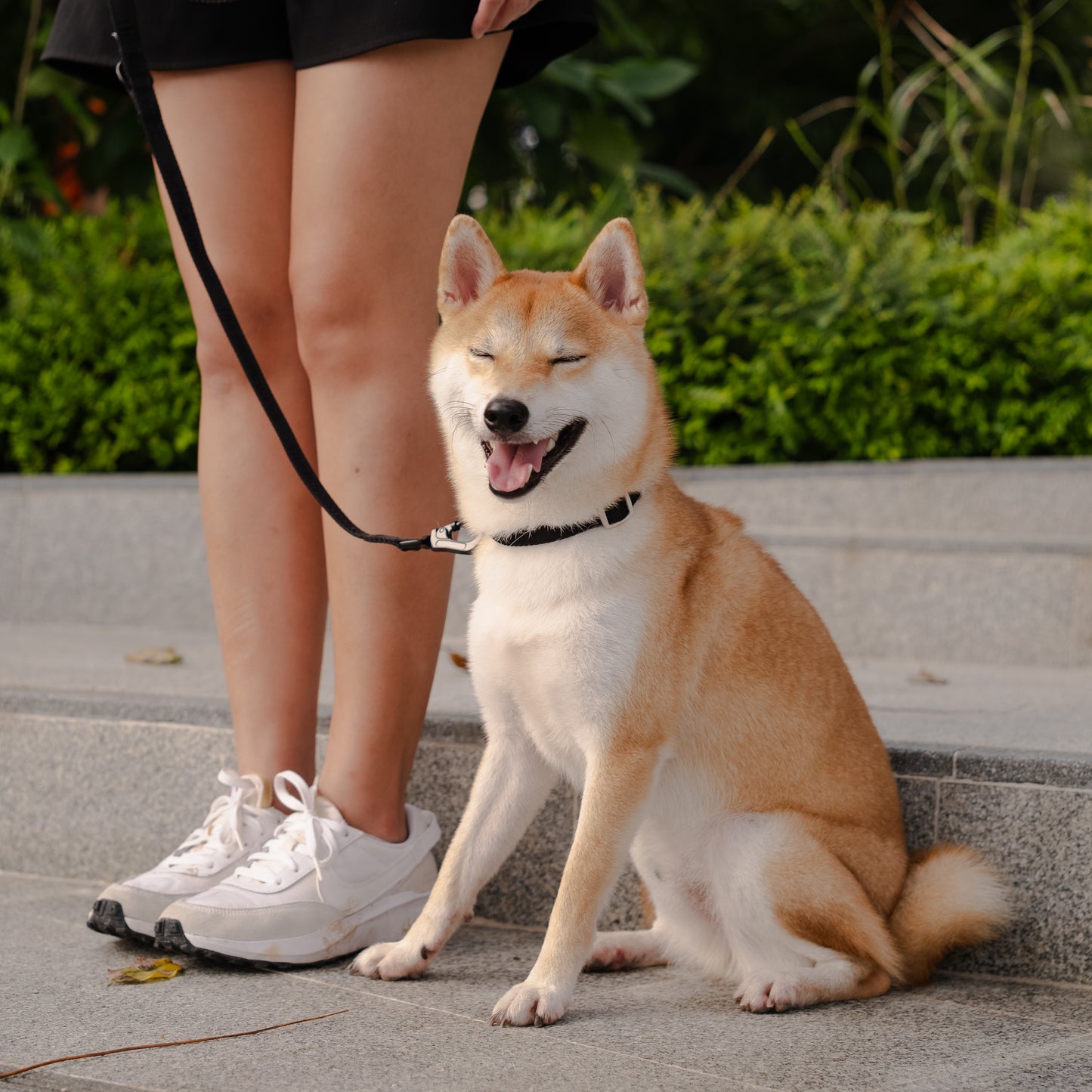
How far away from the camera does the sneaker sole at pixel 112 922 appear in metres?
2.13

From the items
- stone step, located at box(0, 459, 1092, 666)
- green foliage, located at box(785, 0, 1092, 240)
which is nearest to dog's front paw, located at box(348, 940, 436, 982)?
stone step, located at box(0, 459, 1092, 666)

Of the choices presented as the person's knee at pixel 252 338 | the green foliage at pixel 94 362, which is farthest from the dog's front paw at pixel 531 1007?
the green foliage at pixel 94 362

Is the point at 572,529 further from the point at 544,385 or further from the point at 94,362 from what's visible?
the point at 94,362

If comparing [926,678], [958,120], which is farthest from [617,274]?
[958,120]

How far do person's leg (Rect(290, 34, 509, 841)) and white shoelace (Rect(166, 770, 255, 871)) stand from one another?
0.50 ft

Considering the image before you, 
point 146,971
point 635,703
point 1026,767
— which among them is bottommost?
point 146,971

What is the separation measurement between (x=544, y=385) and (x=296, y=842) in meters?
0.88

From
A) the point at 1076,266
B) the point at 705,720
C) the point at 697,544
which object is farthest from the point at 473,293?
the point at 1076,266

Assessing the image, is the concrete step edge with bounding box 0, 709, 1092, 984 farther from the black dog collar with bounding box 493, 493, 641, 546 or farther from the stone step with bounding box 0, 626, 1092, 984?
the black dog collar with bounding box 493, 493, 641, 546

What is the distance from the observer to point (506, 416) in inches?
72.1

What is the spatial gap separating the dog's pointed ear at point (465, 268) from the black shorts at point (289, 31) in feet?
1.06

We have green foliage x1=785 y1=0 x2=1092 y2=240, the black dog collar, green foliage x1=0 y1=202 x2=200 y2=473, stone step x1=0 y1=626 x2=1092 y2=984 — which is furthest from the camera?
green foliage x1=785 y1=0 x2=1092 y2=240

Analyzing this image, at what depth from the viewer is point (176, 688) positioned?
2.99 m

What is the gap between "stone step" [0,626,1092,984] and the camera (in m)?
2.08
